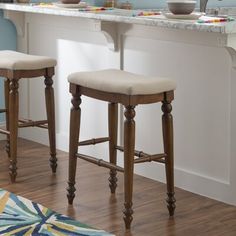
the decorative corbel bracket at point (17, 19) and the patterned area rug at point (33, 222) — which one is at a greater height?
the decorative corbel bracket at point (17, 19)

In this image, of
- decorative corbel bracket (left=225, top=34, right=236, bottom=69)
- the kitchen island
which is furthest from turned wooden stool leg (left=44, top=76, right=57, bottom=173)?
decorative corbel bracket (left=225, top=34, right=236, bottom=69)

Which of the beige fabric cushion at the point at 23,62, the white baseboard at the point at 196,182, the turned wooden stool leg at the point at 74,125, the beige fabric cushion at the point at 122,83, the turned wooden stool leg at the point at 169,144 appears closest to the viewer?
the beige fabric cushion at the point at 122,83

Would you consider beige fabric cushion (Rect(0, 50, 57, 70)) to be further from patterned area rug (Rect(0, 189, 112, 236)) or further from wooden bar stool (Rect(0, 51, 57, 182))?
patterned area rug (Rect(0, 189, 112, 236))

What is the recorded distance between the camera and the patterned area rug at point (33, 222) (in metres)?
2.92

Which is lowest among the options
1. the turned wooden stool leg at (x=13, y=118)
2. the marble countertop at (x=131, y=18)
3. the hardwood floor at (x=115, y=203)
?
the hardwood floor at (x=115, y=203)

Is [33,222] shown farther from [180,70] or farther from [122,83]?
[180,70]

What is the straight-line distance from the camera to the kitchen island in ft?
10.7

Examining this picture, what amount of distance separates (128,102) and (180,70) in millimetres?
673

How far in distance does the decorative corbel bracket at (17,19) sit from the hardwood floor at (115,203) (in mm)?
997

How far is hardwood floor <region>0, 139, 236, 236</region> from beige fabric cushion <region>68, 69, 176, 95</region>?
624 mm

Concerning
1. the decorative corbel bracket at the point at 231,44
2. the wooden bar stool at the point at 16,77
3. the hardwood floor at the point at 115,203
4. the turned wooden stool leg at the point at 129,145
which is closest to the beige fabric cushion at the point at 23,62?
the wooden bar stool at the point at 16,77

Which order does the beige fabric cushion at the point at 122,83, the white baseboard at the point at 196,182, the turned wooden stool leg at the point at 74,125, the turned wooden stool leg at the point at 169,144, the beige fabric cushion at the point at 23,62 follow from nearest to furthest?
the beige fabric cushion at the point at 122,83 < the turned wooden stool leg at the point at 169,144 < the turned wooden stool leg at the point at 74,125 < the white baseboard at the point at 196,182 < the beige fabric cushion at the point at 23,62

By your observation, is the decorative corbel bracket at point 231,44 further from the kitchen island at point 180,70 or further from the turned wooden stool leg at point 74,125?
the turned wooden stool leg at point 74,125

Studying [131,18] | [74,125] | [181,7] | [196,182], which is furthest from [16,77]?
[196,182]
